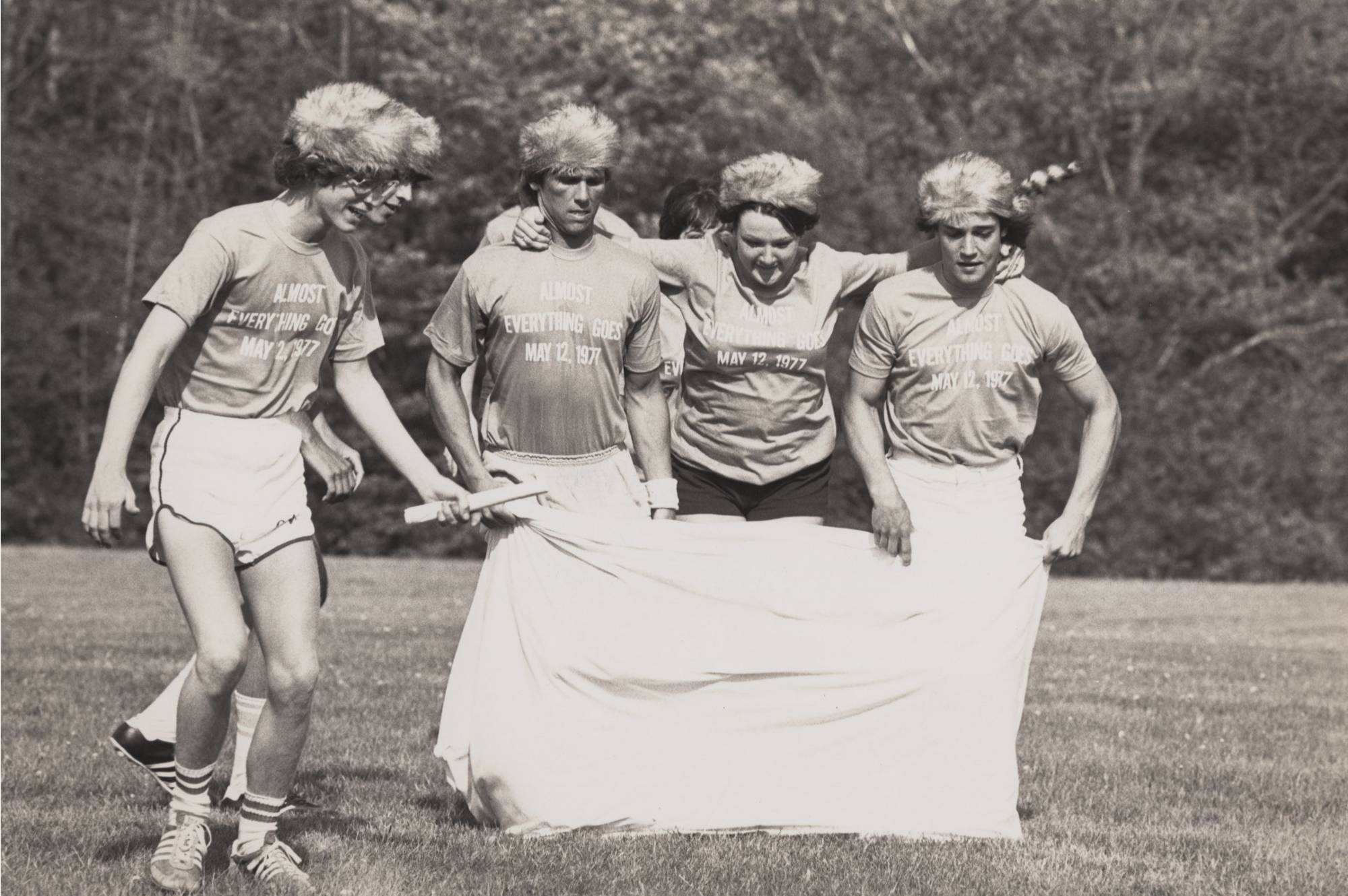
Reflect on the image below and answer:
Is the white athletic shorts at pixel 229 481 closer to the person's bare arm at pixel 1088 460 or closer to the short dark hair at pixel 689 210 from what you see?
the person's bare arm at pixel 1088 460

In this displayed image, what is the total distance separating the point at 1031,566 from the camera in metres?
6.36

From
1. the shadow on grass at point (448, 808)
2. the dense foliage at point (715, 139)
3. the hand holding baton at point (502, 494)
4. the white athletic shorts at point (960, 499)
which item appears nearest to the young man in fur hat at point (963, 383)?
the white athletic shorts at point (960, 499)

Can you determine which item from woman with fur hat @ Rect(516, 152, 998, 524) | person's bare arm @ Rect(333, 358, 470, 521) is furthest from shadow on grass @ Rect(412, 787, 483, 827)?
woman with fur hat @ Rect(516, 152, 998, 524)

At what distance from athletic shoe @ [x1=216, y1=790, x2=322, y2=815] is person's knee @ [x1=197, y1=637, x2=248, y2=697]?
1.31 metres

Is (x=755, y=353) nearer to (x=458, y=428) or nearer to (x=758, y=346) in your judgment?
(x=758, y=346)

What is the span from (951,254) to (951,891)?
7.20ft

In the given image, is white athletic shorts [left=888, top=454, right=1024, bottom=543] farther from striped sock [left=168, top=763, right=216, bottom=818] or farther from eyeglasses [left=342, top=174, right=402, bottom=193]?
striped sock [left=168, top=763, right=216, bottom=818]

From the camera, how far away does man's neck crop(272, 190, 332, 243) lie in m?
5.36

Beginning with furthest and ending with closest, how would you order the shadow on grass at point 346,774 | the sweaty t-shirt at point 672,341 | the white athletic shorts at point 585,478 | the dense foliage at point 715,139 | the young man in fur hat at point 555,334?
the dense foliage at point 715,139 → the shadow on grass at point 346,774 → the sweaty t-shirt at point 672,341 → the white athletic shorts at point 585,478 → the young man in fur hat at point 555,334

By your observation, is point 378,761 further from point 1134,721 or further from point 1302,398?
point 1302,398

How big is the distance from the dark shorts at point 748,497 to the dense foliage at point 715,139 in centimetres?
2055

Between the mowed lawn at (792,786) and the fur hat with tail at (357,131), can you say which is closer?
the fur hat with tail at (357,131)

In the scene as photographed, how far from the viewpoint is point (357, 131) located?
17.2 feet

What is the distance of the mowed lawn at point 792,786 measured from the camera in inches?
217
